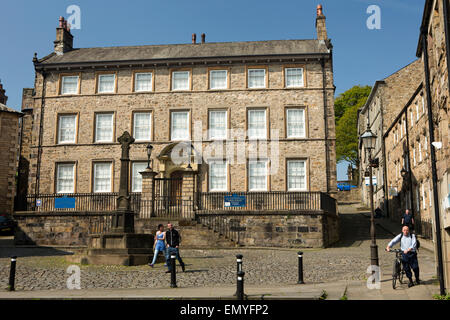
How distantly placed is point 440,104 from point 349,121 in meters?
47.1

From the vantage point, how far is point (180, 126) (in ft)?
95.7

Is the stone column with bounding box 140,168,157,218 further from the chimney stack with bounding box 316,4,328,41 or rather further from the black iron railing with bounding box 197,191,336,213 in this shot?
the chimney stack with bounding box 316,4,328,41

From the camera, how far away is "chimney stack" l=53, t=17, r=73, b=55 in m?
32.4

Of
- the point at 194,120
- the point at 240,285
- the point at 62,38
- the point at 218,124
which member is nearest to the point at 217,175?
the point at 218,124

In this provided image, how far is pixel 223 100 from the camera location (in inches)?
1144

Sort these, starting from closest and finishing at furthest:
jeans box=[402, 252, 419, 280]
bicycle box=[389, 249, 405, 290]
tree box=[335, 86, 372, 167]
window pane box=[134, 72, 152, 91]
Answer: bicycle box=[389, 249, 405, 290] < jeans box=[402, 252, 419, 280] < window pane box=[134, 72, 152, 91] < tree box=[335, 86, 372, 167]

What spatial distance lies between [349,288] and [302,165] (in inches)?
680

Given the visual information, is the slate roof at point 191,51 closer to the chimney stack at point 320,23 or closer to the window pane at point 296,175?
the chimney stack at point 320,23

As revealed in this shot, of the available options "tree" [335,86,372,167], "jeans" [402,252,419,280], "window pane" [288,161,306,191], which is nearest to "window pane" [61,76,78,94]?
"window pane" [288,161,306,191]

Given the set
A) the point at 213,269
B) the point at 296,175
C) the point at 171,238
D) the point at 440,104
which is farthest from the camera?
the point at 296,175

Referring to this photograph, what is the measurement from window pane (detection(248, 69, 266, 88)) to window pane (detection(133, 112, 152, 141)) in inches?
271

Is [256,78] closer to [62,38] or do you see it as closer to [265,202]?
Result: [265,202]

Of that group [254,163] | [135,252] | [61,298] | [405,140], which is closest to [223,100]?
[254,163]

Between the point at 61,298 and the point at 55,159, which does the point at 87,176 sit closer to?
the point at 55,159
